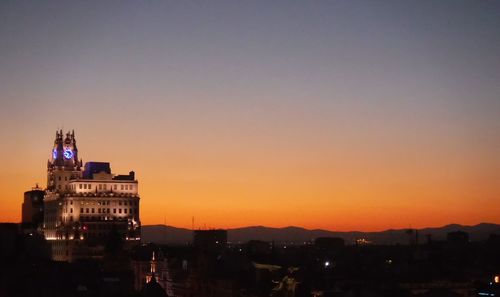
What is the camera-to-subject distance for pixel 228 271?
121562mm

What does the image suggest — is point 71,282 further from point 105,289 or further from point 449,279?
point 449,279

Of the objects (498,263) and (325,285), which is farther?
(498,263)

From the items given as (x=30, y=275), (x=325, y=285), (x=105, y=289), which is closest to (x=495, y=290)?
(x=325, y=285)

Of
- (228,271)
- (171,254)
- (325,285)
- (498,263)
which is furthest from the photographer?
(498,263)

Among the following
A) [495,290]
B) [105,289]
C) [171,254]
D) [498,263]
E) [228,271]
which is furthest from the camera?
[498,263]

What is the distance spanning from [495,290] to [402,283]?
2188cm

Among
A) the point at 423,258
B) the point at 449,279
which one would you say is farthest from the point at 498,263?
the point at 449,279

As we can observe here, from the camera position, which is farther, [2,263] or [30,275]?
[2,263]

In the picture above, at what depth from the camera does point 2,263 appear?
158 metres

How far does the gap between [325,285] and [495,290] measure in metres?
20.7

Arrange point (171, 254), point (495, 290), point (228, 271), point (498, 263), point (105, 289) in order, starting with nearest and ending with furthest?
point (495, 290) < point (228, 271) < point (105, 289) < point (171, 254) < point (498, 263)

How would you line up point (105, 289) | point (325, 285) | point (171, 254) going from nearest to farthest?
point (325, 285) < point (105, 289) < point (171, 254)

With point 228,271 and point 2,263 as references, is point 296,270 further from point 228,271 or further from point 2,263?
point 2,263

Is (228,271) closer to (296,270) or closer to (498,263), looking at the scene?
(296,270)
